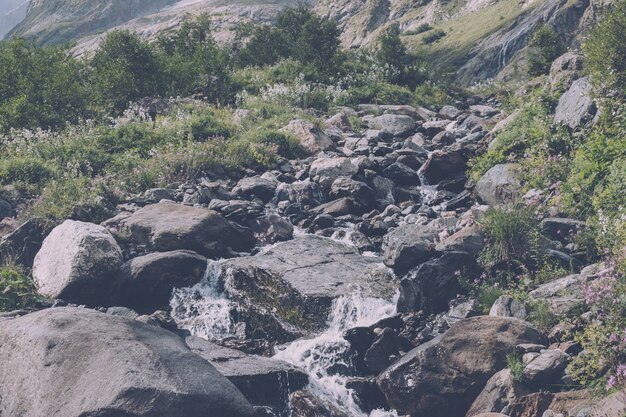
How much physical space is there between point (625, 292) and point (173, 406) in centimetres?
592

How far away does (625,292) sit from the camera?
8297 mm

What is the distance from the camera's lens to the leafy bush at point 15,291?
10977 millimetres

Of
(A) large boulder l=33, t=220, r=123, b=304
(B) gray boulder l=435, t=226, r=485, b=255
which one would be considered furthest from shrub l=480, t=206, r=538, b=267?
(A) large boulder l=33, t=220, r=123, b=304

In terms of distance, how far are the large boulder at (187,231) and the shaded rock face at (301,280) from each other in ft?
2.95

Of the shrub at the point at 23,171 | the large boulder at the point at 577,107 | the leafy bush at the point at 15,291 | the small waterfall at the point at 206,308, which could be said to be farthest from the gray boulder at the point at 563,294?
the shrub at the point at 23,171

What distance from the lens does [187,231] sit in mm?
13102

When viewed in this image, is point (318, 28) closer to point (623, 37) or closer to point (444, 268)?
point (623, 37)

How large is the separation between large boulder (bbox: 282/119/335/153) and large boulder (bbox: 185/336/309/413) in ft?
35.6

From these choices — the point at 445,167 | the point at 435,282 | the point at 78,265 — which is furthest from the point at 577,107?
the point at 78,265

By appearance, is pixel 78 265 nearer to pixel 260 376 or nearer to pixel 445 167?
pixel 260 376

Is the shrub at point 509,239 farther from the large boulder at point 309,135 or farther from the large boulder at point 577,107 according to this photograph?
the large boulder at point 309,135

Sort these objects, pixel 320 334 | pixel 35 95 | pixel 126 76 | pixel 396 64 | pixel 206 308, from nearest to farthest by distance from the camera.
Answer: pixel 320 334 → pixel 206 308 → pixel 35 95 → pixel 126 76 → pixel 396 64

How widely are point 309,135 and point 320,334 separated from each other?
1064 cm

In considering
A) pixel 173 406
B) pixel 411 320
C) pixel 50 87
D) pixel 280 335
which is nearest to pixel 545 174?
pixel 411 320
